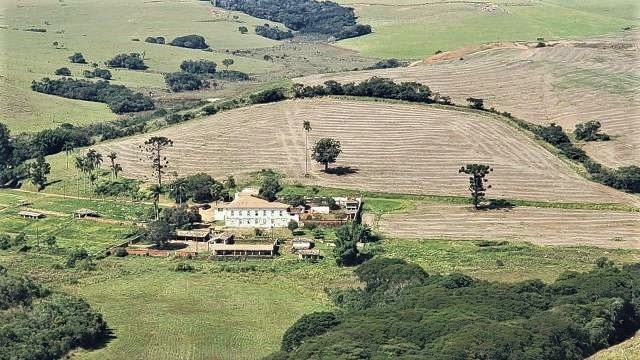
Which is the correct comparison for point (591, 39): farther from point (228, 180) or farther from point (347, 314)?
point (347, 314)

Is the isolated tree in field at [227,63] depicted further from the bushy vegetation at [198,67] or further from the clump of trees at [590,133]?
the clump of trees at [590,133]

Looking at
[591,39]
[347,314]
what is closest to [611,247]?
[347,314]

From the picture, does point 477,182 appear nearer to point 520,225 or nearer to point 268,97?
→ point 520,225

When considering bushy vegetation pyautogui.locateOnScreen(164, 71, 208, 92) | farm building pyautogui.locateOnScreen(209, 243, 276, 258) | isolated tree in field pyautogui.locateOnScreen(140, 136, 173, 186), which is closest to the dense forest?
farm building pyautogui.locateOnScreen(209, 243, 276, 258)

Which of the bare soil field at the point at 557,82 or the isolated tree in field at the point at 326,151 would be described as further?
the bare soil field at the point at 557,82

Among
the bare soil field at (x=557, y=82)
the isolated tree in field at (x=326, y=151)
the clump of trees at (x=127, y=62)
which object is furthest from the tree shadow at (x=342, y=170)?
the clump of trees at (x=127, y=62)
